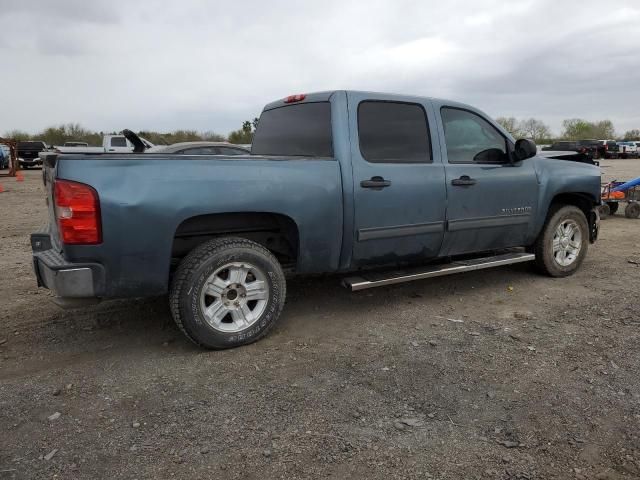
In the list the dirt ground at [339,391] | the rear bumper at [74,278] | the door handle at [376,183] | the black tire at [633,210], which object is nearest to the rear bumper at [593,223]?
the dirt ground at [339,391]

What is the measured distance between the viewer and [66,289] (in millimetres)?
3209

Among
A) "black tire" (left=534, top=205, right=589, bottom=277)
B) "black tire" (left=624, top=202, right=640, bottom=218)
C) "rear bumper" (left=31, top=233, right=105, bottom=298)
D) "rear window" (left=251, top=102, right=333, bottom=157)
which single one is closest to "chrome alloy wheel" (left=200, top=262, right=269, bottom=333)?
"rear bumper" (left=31, top=233, right=105, bottom=298)

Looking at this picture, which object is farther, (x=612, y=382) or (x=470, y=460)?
(x=612, y=382)

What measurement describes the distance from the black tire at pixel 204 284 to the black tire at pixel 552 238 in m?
3.10

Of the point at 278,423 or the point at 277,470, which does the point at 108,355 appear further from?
the point at 277,470

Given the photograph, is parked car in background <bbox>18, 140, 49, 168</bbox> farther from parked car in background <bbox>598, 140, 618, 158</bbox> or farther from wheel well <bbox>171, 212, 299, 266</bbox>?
parked car in background <bbox>598, 140, 618, 158</bbox>

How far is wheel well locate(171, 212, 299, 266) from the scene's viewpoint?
3.71 meters

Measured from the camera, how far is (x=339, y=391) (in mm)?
3100

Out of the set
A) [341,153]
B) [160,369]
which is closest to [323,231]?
[341,153]

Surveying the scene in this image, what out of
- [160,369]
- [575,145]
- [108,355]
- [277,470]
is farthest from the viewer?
[575,145]

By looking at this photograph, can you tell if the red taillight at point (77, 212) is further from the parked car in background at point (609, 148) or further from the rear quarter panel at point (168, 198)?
the parked car in background at point (609, 148)

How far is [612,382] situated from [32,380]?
3.65 meters

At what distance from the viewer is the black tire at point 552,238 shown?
17.7ft

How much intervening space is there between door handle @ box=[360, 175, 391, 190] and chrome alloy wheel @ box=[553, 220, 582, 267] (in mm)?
2392
